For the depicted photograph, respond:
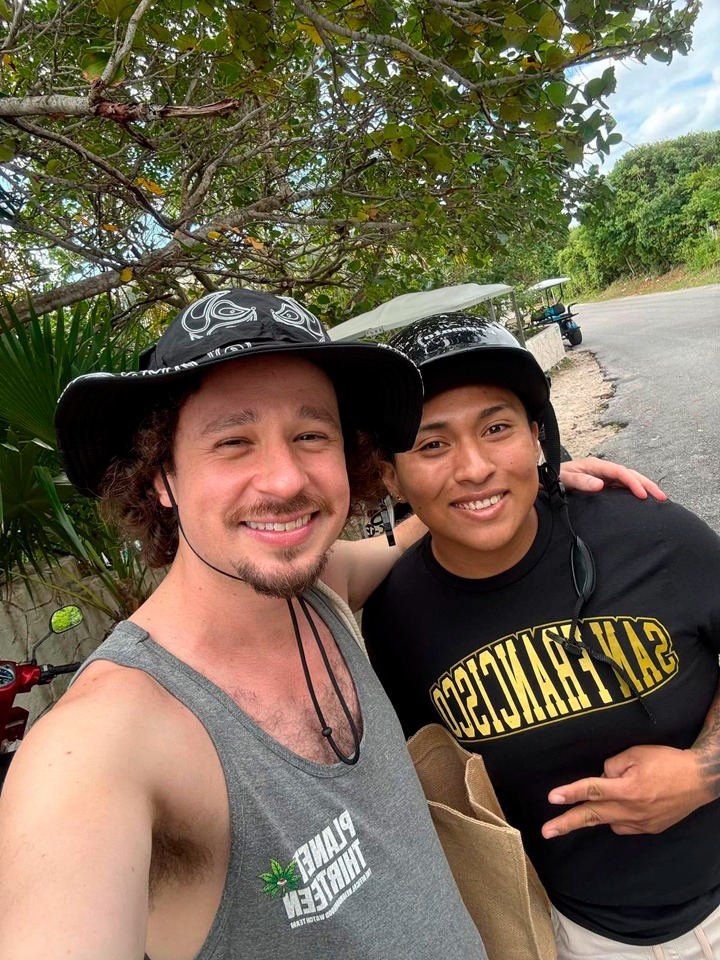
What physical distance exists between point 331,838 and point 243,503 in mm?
689

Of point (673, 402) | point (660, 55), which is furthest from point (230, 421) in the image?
point (673, 402)

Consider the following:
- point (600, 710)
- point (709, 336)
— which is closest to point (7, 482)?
point (600, 710)

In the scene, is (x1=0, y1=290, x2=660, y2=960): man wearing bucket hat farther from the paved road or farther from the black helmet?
the paved road

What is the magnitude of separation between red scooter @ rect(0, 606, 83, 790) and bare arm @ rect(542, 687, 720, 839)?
192 centimetres

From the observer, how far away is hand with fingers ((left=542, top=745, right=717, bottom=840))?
4.43 ft

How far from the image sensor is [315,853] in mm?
Answer: 1053

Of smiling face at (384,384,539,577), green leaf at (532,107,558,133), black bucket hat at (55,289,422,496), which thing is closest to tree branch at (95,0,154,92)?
black bucket hat at (55,289,422,496)

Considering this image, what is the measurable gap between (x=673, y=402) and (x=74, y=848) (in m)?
9.29

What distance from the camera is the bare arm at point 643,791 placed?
135 centimetres

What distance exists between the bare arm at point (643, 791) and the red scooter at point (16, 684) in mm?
1917

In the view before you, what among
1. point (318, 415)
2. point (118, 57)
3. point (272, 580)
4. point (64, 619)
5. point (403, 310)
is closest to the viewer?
point (272, 580)

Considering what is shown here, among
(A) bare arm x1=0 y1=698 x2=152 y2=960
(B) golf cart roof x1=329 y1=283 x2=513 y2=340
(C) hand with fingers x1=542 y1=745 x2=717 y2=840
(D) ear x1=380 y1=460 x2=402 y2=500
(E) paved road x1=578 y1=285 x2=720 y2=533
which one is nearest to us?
(A) bare arm x1=0 y1=698 x2=152 y2=960

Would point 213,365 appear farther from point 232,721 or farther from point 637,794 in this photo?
point 637,794

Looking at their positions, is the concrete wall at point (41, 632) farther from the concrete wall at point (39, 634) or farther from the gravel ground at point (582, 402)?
the gravel ground at point (582, 402)
